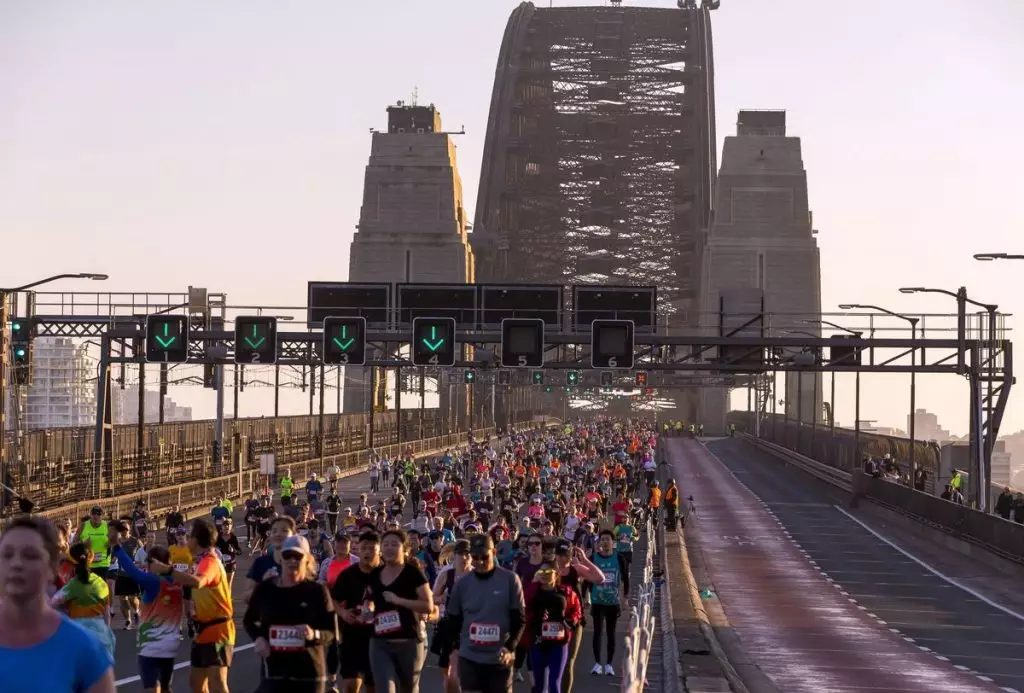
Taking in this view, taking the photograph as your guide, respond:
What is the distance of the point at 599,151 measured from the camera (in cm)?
17575

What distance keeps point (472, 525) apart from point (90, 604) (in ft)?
26.6

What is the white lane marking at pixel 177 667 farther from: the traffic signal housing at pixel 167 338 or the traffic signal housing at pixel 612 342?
the traffic signal housing at pixel 612 342

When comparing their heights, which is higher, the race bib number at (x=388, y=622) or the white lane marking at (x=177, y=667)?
the race bib number at (x=388, y=622)

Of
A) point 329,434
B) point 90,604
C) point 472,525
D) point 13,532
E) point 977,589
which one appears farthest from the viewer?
point 329,434

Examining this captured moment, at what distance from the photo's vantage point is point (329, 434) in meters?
102

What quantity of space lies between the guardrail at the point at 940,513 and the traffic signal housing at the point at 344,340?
1691 centimetres

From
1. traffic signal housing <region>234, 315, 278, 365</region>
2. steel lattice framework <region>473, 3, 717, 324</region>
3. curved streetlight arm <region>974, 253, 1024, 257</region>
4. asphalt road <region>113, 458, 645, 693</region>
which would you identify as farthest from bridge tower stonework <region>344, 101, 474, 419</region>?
asphalt road <region>113, 458, 645, 693</region>

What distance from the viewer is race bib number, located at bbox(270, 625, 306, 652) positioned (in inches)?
431

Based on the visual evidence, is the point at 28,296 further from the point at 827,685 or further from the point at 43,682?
the point at 43,682

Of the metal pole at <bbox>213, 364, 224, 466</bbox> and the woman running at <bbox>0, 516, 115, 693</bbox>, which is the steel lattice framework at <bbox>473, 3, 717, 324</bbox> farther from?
the woman running at <bbox>0, 516, 115, 693</bbox>

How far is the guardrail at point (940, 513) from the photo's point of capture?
143ft

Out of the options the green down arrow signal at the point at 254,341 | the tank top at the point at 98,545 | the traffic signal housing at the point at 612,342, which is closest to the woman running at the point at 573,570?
the tank top at the point at 98,545

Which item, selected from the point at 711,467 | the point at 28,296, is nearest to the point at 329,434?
the point at 711,467

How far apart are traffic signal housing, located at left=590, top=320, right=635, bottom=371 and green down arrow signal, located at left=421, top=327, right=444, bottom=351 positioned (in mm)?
4135
